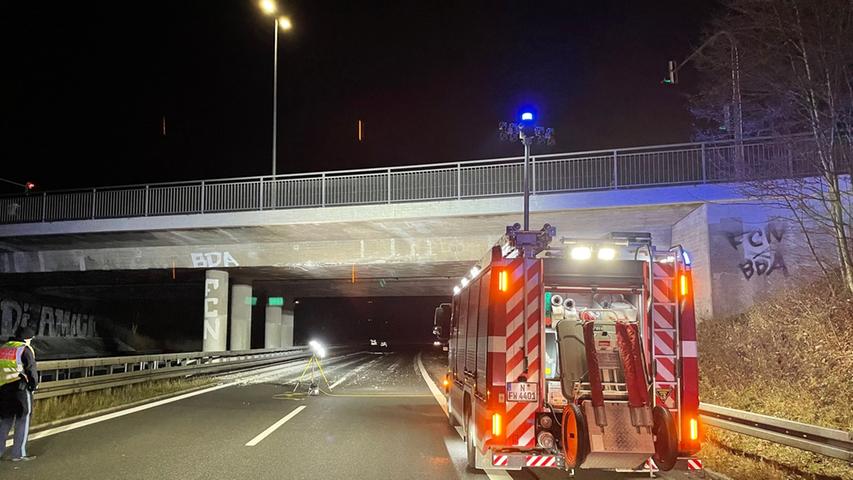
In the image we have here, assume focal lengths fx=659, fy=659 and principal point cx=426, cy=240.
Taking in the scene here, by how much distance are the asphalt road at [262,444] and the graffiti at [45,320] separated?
84.3ft

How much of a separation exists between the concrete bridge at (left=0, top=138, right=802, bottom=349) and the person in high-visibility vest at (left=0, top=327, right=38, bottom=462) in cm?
1371

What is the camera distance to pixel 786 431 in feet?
23.6

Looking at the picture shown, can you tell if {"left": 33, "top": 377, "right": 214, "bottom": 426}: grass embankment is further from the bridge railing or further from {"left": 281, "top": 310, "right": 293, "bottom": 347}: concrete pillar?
{"left": 281, "top": 310, "right": 293, "bottom": 347}: concrete pillar

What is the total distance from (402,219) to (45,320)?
28.4m

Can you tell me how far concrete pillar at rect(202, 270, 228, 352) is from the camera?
2752 centimetres

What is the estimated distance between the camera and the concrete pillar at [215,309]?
90.3 feet

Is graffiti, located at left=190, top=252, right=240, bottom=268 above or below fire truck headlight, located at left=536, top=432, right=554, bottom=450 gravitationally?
above

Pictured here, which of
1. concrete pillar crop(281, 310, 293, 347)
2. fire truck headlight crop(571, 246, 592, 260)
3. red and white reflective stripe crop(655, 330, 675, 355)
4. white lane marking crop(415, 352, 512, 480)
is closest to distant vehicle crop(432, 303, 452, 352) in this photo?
white lane marking crop(415, 352, 512, 480)

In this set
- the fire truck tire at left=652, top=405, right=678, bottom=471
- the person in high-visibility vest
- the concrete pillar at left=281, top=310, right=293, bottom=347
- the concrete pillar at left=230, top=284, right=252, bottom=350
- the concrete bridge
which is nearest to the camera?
the fire truck tire at left=652, top=405, right=678, bottom=471

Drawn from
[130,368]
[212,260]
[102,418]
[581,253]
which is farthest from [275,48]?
[581,253]

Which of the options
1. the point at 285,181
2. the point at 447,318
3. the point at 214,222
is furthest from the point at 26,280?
the point at 447,318

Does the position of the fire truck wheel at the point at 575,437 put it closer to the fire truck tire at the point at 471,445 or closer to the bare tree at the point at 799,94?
the fire truck tire at the point at 471,445

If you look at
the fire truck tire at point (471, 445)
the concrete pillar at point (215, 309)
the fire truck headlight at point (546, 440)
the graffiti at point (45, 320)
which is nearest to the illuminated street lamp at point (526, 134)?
the fire truck tire at point (471, 445)

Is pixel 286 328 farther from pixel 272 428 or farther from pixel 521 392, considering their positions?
pixel 521 392
